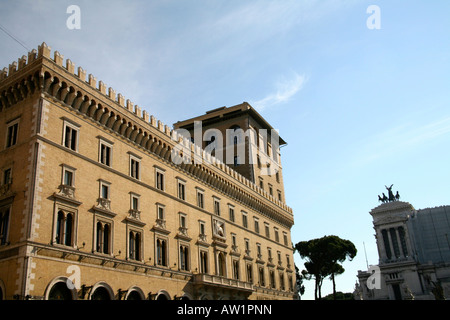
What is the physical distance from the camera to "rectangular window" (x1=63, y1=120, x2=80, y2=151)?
24.9 metres

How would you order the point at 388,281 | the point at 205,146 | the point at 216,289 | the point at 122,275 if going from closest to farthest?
the point at 122,275
the point at 216,289
the point at 205,146
the point at 388,281

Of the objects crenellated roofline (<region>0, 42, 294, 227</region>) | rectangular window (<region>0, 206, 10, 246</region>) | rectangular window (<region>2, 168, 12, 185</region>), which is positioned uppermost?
crenellated roofline (<region>0, 42, 294, 227</region>)

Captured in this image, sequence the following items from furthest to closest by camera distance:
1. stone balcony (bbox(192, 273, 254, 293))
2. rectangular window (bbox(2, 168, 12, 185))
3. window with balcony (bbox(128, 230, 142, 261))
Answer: stone balcony (bbox(192, 273, 254, 293)) → window with balcony (bbox(128, 230, 142, 261)) → rectangular window (bbox(2, 168, 12, 185))

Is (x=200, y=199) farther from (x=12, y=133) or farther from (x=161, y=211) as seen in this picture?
(x=12, y=133)

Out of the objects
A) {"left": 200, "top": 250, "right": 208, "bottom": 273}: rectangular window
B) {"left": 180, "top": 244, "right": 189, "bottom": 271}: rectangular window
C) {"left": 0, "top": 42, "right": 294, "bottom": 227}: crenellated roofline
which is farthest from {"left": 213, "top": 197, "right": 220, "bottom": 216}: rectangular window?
{"left": 180, "top": 244, "right": 189, "bottom": 271}: rectangular window

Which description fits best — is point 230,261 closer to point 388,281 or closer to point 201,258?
point 201,258

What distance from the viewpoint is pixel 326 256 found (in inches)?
2566

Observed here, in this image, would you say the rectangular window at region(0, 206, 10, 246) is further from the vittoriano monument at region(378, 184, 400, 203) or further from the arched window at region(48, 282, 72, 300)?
the vittoriano monument at region(378, 184, 400, 203)

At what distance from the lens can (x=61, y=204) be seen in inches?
909

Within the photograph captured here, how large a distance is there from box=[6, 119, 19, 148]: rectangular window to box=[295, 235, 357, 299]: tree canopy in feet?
169

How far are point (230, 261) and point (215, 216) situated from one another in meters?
4.45

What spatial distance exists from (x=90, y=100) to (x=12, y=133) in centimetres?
499

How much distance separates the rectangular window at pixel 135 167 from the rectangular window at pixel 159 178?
6.48ft
